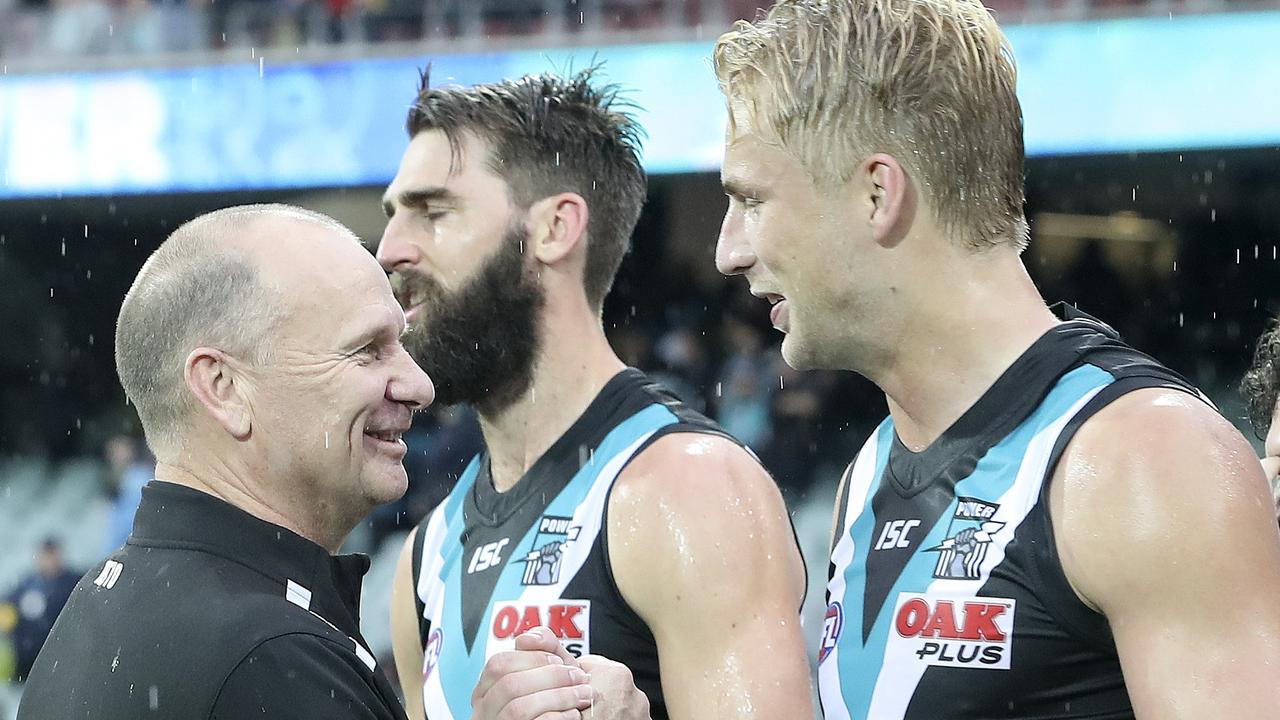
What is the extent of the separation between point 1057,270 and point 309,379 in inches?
383

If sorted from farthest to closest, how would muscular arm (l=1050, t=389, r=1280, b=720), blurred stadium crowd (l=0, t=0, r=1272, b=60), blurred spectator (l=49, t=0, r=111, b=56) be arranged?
blurred spectator (l=49, t=0, r=111, b=56)
blurred stadium crowd (l=0, t=0, r=1272, b=60)
muscular arm (l=1050, t=389, r=1280, b=720)

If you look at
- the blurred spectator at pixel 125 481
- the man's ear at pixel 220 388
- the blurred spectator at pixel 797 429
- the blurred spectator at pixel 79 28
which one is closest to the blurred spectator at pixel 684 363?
the blurred spectator at pixel 797 429

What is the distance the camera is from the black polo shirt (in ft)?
6.37

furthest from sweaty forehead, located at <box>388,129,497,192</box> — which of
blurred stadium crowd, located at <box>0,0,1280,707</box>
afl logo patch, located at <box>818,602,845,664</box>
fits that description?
blurred stadium crowd, located at <box>0,0,1280,707</box>

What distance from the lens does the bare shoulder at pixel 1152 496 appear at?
76.2 inches

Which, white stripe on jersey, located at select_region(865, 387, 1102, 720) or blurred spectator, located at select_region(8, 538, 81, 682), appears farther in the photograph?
blurred spectator, located at select_region(8, 538, 81, 682)

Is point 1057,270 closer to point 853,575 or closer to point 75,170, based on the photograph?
point 75,170

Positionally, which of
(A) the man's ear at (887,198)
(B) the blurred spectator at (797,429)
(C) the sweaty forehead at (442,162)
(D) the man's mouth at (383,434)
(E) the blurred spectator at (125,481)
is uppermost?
(A) the man's ear at (887,198)

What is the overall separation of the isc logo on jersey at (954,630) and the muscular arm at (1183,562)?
0.53 feet

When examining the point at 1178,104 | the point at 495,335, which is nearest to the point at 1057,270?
the point at 1178,104

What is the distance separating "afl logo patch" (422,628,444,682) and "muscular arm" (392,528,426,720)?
23cm

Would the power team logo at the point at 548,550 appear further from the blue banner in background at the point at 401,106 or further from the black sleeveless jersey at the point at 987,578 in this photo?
the blue banner in background at the point at 401,106

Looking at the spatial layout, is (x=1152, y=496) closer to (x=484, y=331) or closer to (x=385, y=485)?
(x=385, y=485)

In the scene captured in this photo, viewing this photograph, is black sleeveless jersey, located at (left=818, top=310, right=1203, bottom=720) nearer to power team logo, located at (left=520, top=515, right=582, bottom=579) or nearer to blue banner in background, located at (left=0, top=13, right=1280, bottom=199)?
power team logo, located at (left=520, top=515, right=582, bottom=579)
